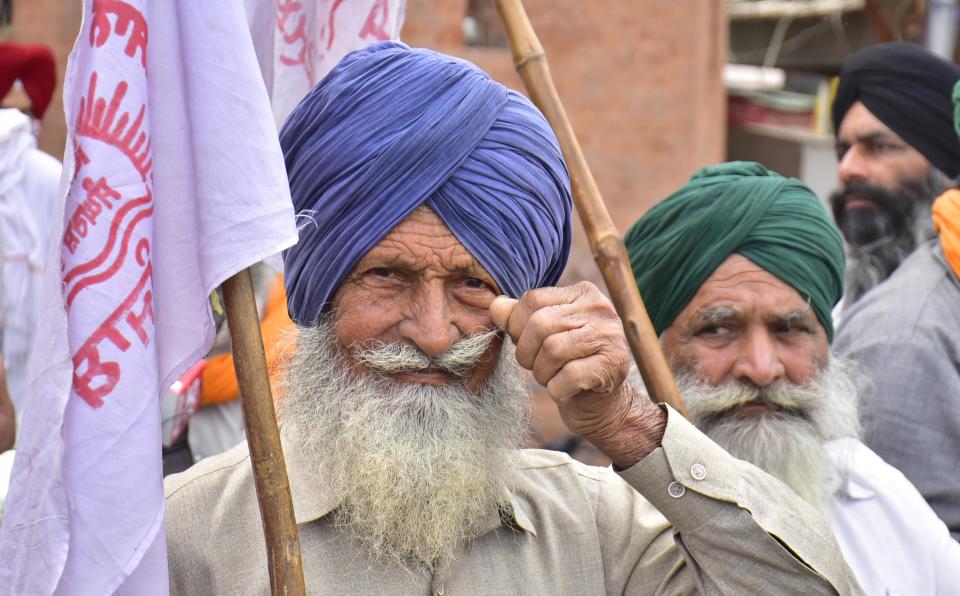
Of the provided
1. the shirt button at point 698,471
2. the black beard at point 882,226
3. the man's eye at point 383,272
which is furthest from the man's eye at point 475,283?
the black beard at point 882,226

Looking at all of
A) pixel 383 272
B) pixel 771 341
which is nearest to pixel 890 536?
pixel 771 341

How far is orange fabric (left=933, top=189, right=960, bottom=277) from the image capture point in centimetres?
399

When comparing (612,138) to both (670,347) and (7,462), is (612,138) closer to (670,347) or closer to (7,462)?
(670,347)

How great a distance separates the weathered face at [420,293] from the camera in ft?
8.00

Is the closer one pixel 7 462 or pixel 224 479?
pixel 224 479

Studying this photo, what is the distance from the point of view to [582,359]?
7.24ft

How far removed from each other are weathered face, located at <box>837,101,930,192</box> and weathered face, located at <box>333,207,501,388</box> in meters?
3.10

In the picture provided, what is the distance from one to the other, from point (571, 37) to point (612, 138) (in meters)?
0.82

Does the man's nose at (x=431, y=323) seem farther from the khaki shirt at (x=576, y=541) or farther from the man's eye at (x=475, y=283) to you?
the khaki shirt at (x=576, y=541)

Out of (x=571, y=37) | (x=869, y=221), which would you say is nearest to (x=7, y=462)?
(x=869, y=221)

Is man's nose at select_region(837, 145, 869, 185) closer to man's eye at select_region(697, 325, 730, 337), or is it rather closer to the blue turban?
man's eye at select_region(697, 325, 730, 337)

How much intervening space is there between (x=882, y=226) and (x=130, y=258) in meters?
3.87

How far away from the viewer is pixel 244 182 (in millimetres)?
2186

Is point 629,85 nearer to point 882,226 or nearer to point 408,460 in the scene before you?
point 882,226
